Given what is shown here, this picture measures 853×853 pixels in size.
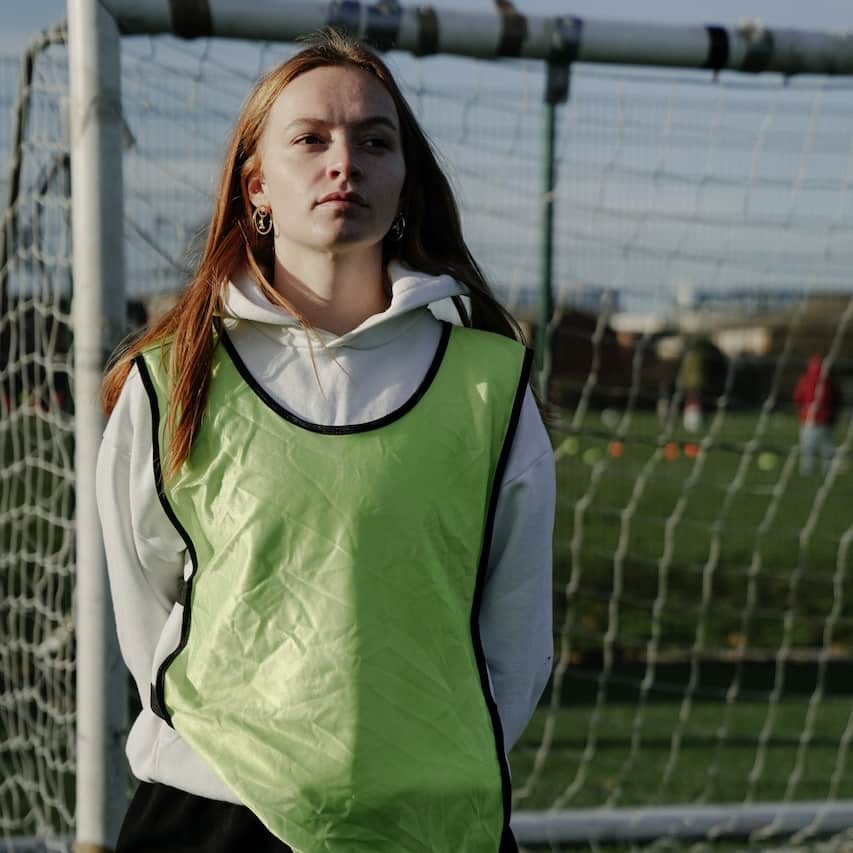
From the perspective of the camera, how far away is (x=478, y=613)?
1.66 m

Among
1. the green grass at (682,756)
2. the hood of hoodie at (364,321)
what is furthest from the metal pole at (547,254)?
the hood of hoodie at (364,321)

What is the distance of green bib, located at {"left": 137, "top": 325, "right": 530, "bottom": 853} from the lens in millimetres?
1528

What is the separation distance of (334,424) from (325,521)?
123mm

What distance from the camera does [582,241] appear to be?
3773 millimetres

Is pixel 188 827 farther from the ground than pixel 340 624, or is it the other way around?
pixel 340 624

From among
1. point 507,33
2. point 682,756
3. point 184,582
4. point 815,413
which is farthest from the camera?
point 815,413

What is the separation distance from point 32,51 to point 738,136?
1842 millimetres

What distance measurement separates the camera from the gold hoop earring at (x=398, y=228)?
5.90ft

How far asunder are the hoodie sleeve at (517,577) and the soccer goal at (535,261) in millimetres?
517

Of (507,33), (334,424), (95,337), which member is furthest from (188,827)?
(507,33)

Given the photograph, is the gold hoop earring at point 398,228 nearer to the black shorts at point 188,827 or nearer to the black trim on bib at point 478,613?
the black trim on bib at point 478,613

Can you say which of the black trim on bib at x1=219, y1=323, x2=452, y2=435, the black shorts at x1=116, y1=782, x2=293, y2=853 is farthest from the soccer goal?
the black shorts at x1=116, y1=782, x2=293, y2=853

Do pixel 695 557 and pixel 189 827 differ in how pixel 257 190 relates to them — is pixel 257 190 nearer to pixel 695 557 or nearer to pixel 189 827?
pixel 189 827

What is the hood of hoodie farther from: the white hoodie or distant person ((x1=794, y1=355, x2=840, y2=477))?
distant person ((x1=794, y1=355, x2=840, y2=477))
